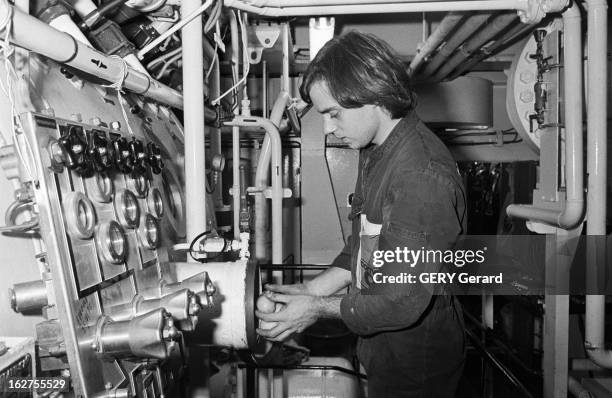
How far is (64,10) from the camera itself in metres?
1.01

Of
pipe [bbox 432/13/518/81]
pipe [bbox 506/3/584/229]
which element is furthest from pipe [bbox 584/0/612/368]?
pipe [bbox 432/13/518/81]

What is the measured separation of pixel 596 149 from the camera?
1492 millimetres

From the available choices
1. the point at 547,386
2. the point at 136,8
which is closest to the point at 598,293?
the point at 547,386

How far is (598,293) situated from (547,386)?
0.47 meters

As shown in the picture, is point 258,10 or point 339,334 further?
point 339,334

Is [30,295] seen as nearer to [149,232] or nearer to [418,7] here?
[149,232]

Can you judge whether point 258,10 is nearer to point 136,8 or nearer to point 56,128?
point 136,8

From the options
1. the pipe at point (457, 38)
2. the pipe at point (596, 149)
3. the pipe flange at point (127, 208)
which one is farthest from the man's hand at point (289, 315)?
the pipe at point (457, 38)

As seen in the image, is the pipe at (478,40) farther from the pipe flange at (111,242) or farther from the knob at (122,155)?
the pipe flange at (111,242)

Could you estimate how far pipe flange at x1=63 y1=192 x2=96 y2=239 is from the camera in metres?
0.74

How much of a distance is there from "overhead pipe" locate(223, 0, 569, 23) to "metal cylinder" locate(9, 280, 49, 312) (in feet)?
3.32

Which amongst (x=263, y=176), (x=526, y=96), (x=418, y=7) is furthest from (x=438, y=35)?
(x=263, y=176)

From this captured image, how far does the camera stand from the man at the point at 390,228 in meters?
1.08

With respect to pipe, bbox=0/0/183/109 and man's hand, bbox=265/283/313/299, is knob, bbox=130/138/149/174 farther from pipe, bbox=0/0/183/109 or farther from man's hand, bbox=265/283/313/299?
man's hand, bbox=265/283/313/299
